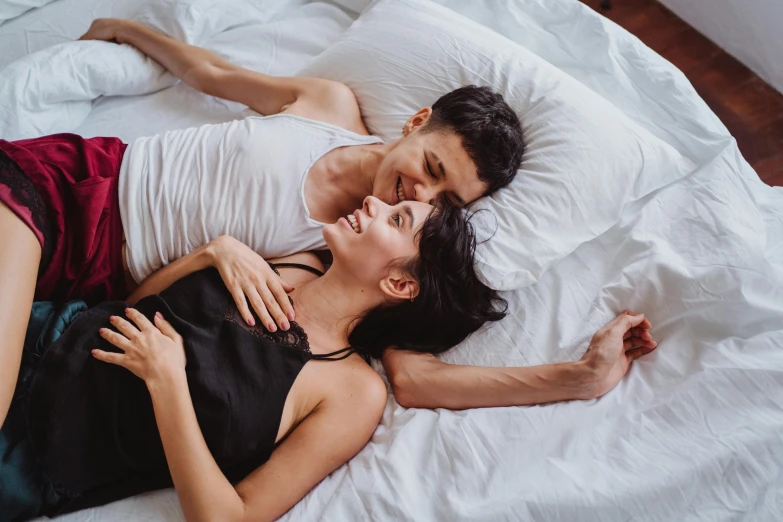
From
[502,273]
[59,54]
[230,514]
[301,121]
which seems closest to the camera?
[230,514]

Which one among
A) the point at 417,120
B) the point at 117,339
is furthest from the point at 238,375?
the point at 417,120

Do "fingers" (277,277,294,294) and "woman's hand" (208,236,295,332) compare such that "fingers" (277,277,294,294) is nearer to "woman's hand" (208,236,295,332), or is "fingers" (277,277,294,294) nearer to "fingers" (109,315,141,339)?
"woman's hand" (208,236,295,332)

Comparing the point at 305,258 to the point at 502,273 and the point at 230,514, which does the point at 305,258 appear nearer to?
the point at 502,273

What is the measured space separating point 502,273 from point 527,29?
2.64 ft

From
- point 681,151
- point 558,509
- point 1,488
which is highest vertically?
Result: point 681,151

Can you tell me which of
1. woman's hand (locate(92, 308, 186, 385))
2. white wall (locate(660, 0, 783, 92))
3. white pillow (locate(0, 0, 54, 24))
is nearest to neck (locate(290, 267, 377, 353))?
woman's hand (locate(92, 308, 186, 385))

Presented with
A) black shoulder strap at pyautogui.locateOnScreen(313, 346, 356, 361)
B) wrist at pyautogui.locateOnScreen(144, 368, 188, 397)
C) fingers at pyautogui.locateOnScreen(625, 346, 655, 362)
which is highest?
fingers at pyautogui.locateOnScreen(625, 346, 655, 362)

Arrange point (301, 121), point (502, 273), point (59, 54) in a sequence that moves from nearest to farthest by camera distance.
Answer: point (502, 273), point (301, 121), point (59, 54)

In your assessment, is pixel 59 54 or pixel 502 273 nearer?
pixel 502 273

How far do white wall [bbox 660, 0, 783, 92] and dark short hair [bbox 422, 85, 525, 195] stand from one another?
45.4 inches

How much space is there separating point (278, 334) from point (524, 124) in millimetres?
695

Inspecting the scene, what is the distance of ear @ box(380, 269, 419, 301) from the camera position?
1.19 meters

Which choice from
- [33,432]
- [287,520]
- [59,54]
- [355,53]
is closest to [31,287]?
[33,432]

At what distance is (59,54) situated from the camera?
1589 mm
